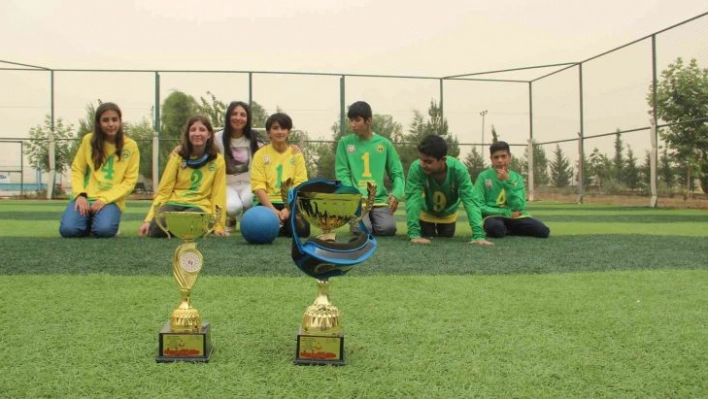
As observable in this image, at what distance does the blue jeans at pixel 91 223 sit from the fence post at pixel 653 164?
1155cm

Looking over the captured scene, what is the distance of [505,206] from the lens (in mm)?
5887

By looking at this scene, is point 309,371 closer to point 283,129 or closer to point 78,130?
point 283,129

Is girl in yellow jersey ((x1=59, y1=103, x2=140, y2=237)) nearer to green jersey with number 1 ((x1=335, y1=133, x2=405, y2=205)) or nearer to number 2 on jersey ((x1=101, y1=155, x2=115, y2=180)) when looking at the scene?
number 2 on jersey ((x1=101, y1=155, x2=115, y2=180))

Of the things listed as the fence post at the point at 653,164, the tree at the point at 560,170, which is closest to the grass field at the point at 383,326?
the fence post at the point at 653,164

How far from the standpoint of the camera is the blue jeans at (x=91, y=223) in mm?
5133

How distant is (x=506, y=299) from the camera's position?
265 centimetres

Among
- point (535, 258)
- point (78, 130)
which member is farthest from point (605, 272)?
point (78, 130)

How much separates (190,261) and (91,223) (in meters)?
3.99

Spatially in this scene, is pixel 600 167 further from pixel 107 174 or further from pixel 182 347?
pixel 182 347

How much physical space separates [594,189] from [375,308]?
1466 cm

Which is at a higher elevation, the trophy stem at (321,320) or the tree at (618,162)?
the tree at (618,162)

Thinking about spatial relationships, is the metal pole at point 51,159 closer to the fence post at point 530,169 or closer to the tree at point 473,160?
the tree at point 473,160

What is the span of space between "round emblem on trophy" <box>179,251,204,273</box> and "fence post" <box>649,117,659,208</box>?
13.1 meters

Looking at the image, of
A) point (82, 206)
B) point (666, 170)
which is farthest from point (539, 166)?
point (82, 206)
